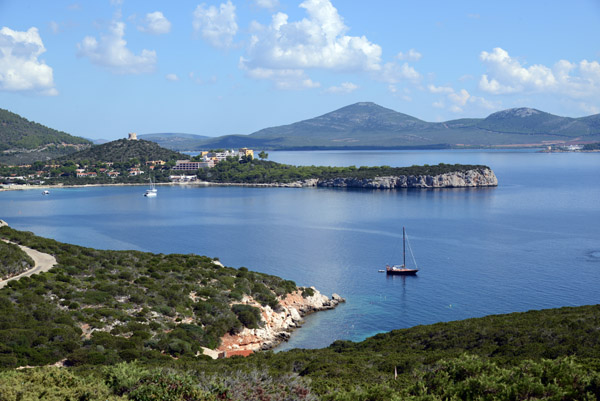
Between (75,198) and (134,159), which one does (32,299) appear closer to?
(75,198)

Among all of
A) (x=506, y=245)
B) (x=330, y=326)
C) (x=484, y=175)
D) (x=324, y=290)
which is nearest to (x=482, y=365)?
(x=330, y=326)

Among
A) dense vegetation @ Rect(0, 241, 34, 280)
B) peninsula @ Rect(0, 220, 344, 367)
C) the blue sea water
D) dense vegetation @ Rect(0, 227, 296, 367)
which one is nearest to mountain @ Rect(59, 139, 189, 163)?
the blue sea water

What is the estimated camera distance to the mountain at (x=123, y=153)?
16900cm

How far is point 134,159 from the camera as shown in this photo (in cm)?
16538

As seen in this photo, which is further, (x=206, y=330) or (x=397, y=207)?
(x=397, y=207)

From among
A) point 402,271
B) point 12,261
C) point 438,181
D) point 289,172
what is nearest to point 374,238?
point 402,271

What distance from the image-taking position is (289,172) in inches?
5797

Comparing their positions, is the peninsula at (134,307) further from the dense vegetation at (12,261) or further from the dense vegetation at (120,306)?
the dense vegetation at (12,261)

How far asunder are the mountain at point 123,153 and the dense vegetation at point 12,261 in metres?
137

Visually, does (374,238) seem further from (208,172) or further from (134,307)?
(208,172)

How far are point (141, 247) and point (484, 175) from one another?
3603 inches

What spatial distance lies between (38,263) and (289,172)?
113 m

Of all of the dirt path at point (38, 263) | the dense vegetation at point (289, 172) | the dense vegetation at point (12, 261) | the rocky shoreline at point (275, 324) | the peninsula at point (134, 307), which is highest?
the dense vegetation at point (289, 172)

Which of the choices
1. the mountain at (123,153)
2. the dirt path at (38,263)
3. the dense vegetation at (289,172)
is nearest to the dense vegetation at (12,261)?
the dirt path at (38,263)
